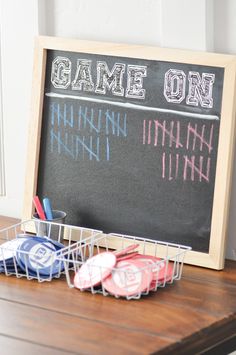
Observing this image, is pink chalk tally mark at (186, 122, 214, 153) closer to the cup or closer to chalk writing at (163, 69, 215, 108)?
chalk writing at (163, 69, 215, 108)

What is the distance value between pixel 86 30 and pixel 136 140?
327mm

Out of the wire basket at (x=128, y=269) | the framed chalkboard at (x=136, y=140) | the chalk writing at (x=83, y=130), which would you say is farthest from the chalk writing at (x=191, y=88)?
the wire basket at (x=128, y=269)

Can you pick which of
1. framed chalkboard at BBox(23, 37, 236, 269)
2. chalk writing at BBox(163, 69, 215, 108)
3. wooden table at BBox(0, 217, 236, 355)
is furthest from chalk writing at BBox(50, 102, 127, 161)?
wooden table at BBox(0, 217, 236, 355)

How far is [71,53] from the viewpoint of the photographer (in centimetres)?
227

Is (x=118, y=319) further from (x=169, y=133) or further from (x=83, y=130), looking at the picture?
(x=83, y=130)

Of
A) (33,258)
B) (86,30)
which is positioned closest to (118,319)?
(33,258)

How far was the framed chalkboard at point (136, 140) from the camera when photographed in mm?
2053

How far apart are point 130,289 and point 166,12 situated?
2.14 ft

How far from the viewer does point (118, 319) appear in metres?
1.78

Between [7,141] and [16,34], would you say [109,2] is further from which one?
[7,141]

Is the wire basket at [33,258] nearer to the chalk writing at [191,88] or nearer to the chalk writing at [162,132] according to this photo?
the chalk writing at [162,132]

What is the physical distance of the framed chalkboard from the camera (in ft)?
6.73

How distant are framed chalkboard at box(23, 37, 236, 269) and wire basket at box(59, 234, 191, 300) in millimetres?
38

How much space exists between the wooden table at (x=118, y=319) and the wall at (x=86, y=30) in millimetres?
277
